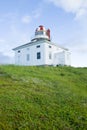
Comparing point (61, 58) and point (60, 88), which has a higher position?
point (61, 58)

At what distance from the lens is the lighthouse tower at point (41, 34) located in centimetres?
4208

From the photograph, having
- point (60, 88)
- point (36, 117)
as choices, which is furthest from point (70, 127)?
point (60, 88)

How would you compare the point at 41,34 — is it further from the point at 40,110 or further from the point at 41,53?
the point at 40,110

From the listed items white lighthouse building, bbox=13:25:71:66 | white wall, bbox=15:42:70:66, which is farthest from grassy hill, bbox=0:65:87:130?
white lighthouse building, bbox=13:25:71:66

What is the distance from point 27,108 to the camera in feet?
26.5

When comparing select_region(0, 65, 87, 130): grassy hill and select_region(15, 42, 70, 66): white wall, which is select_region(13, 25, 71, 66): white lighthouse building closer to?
select_region(15, 42, 70, 66): white wall

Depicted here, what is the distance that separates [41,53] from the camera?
38188 mm

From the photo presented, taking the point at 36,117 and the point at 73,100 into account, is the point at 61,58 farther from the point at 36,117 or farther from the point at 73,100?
the point at 36,117

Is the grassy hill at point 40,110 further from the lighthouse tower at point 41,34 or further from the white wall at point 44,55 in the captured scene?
the lighthouse tower at point 41,34

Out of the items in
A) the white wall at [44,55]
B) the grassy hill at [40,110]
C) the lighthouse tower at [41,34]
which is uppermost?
the lighthouse tower at [41,34]

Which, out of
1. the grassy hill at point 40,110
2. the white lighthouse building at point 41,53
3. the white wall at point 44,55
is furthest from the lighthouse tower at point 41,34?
the grassy hill at point 40,110

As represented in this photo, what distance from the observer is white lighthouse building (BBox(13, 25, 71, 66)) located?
125 ft

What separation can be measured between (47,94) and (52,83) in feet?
9.87

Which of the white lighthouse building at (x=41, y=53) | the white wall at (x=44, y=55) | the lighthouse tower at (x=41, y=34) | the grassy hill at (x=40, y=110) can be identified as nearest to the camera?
the grassy hill at (x=40, y=110)
